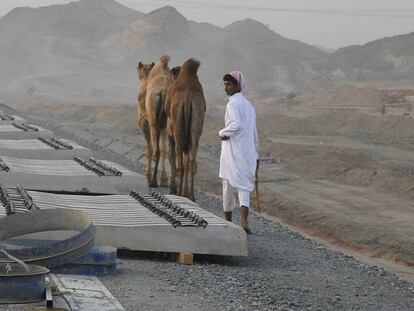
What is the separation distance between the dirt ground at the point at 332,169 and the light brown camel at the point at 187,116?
8.27 feet

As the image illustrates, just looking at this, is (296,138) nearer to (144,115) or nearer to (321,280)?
(144,115)

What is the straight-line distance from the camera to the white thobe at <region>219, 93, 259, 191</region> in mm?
12477

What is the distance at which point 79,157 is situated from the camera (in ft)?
57.2

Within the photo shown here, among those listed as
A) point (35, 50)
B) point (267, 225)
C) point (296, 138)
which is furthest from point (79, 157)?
point (35, 50)

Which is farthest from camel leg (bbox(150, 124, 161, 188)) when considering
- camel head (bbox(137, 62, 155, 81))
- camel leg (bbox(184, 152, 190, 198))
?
camel leg (bbox(184, 152, 190, 198))

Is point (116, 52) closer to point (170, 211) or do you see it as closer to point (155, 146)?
point (155, 146)

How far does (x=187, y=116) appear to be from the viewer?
14844 mm

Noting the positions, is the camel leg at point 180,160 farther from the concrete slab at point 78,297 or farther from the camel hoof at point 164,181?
the concrete slab at point 78,297

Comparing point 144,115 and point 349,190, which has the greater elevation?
point 144,115

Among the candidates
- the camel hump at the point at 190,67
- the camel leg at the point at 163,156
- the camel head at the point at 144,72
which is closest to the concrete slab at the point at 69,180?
the camel hump at the point at 190,67

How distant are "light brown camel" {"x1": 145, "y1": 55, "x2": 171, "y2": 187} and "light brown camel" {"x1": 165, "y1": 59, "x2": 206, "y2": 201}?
5.84ft

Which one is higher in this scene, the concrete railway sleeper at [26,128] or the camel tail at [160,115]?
the camel tail at [160,115]

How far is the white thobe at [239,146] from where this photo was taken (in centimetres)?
1248

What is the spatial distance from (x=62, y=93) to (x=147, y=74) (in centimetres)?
6809
